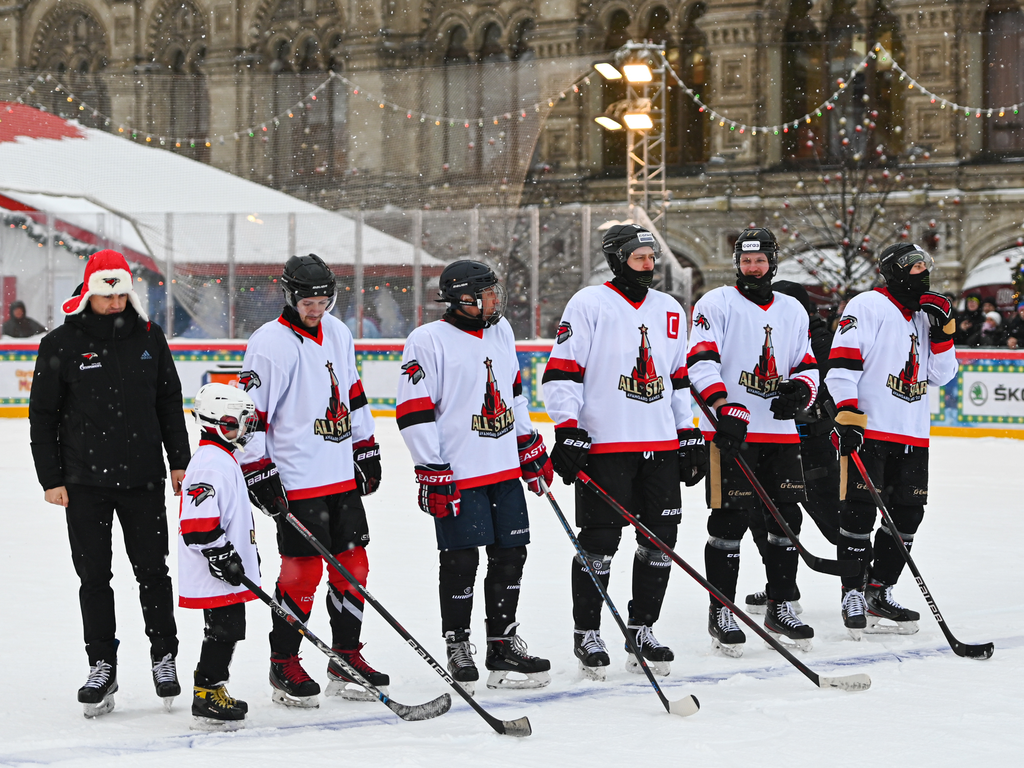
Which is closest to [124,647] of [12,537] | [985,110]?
[12,537]

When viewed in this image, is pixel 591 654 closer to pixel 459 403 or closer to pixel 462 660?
pixel 462 660

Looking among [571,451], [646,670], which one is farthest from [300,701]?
[571,451]

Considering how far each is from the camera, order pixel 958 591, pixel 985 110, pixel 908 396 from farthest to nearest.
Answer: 1. pixel 985 110
2. pixel 958 591
3. pixel 908 396

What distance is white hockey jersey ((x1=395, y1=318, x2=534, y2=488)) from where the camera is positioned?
4.67m

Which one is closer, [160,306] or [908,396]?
[908,396]

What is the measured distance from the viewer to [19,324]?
1605 cm

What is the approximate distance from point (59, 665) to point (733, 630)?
8.25 ft

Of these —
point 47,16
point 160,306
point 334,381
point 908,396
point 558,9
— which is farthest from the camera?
point 47,16

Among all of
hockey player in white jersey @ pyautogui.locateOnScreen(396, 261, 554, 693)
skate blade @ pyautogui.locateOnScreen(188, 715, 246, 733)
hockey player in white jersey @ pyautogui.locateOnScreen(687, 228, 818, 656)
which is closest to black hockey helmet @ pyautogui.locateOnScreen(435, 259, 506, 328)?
hockey player in white jersey @ pyautogui.locateOnScreen(396, 261, 554, 693)

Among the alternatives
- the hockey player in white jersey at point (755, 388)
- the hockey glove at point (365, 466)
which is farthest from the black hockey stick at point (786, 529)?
the hockey glove at point (365, 466)

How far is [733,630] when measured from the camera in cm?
512

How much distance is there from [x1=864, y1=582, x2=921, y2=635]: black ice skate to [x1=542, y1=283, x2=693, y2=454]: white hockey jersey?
1294 millimetres

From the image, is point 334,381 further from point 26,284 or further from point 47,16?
point 47,16

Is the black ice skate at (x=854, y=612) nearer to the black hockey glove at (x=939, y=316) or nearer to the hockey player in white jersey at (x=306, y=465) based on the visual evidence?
the black hockey glove at (x=939, y=316)
